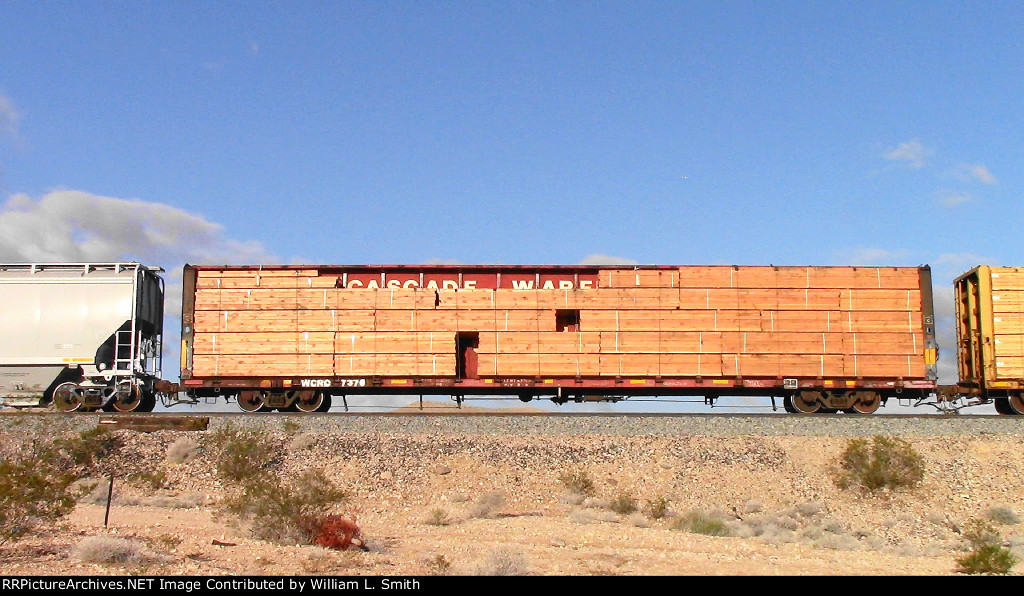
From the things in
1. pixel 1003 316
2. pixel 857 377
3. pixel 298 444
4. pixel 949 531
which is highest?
pixel 1003 316

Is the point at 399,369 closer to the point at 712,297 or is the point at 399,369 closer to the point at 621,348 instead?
the point at 621,348

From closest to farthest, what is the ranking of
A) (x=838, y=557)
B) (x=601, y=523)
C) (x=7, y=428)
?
(x=838, y=557) → (x=601, y=523) → (x=7, y=428)

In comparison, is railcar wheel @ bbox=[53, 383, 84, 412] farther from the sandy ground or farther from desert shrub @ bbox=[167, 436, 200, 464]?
desert shrub @ bbox=[167, 436, 200, 464]

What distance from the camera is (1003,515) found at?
17750 mm

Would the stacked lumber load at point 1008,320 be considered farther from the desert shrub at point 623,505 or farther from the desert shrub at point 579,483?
the desert shrub at point 579,483

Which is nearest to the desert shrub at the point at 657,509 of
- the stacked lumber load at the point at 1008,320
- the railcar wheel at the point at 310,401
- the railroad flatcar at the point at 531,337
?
the railroad flatcar at the point at 531,337

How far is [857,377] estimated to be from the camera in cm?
2291

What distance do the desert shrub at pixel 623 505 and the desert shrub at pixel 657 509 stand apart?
0.88 feet

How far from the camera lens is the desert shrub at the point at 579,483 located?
18528 millimetres

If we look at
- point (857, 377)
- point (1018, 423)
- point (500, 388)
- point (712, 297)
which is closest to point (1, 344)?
point (500, 388)

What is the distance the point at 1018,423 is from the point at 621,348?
1018cm

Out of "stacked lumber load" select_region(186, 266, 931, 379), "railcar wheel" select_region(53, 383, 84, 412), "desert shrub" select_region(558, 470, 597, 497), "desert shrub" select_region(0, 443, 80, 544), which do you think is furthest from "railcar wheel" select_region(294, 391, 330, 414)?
"desert shrub" select_region(0, 443, 80, 544)

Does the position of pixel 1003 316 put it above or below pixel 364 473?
above

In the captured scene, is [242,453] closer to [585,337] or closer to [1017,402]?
[585,337]
